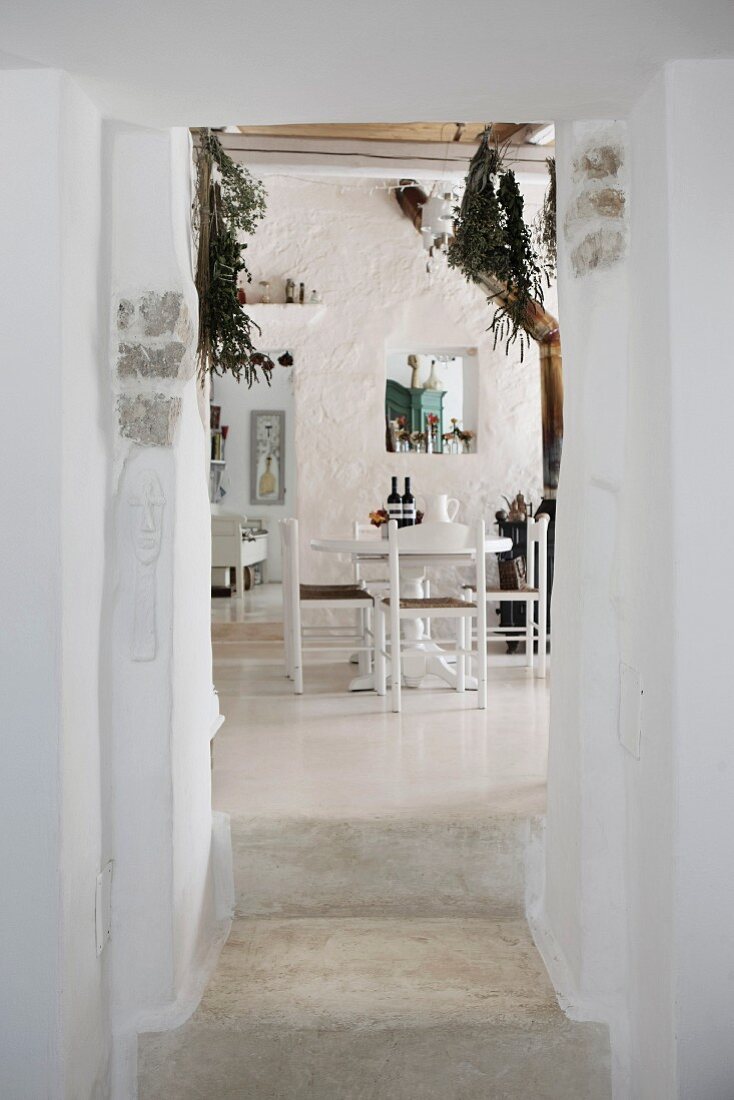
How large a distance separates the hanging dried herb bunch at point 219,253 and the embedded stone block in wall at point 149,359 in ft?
1.68

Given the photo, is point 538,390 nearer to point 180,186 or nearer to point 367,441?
point 367,441

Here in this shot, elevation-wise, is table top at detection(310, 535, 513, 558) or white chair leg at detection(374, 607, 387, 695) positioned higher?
table top at detection(310, 535, 513, 558)

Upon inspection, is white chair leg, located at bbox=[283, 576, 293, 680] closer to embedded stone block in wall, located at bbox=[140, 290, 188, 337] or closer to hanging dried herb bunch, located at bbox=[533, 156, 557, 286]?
hanging dried herb bunch, located at bbox=[533, 156, 557, 286]

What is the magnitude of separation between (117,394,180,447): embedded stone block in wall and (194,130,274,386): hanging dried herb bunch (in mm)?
567

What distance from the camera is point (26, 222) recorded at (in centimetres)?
208

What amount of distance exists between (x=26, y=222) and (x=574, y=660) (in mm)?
1671

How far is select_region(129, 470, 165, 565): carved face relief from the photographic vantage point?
8.30 ft

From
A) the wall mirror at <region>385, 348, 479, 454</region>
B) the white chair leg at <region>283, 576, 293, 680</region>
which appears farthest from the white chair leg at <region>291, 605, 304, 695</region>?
the wall mirror at <region>385, 348, 479, 454</region>

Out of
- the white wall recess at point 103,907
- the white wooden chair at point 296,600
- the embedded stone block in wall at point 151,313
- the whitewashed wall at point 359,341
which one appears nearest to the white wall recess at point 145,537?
the embedded stone block in wall at point 151,313

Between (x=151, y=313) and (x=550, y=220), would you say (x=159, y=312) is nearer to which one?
(x=151, y=313)

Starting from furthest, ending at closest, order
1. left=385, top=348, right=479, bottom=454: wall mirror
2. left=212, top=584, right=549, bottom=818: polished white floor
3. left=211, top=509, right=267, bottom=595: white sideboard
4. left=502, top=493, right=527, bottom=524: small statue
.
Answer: left=211, top=509, right=267, bottom=595: white sideboard
left=385, top=348, right=479, bottom=454: wall mirror
left=502, top=493, right=527, bottom=524: small statue
left=212, top=584, right=549, bottom=818: polished white floor

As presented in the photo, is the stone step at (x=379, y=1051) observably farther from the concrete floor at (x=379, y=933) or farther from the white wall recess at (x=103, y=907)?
the white wall recess at (x=103, y=907)

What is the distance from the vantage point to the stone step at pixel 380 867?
9.77ft

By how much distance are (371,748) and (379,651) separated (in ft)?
3.57
